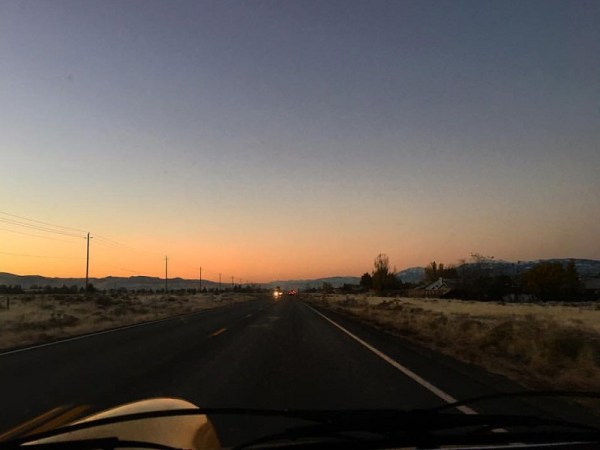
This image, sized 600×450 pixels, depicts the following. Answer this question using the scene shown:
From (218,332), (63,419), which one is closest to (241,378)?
(63,419)

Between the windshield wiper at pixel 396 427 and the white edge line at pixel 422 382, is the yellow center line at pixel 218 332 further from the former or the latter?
the windshield wiper at pixel 396 427

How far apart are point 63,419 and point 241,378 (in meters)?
4.09

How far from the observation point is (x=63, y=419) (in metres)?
7.37

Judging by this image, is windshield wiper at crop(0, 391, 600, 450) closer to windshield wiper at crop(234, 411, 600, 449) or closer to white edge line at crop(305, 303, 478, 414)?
windshield wiper at crop(234, 411, 600, 449)

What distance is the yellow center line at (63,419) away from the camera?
22.6 ft

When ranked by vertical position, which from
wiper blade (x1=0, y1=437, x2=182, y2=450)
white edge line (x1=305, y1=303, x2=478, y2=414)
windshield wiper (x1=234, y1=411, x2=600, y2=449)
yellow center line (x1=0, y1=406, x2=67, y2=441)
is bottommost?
white edge line (x1=305, y1=303, x2=478, y2=414)

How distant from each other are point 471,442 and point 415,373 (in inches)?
300

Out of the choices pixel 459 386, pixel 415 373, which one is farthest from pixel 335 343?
pixel 459 386

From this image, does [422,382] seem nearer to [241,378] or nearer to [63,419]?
[241,378]

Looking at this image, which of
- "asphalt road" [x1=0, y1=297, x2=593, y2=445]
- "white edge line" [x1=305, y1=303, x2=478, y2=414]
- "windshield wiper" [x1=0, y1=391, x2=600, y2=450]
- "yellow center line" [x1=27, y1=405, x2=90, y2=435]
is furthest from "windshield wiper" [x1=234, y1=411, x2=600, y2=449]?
"yellow center line" [x1=27, y1=405, x2=90, y2=435]

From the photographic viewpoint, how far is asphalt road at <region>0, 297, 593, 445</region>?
830 centimetres

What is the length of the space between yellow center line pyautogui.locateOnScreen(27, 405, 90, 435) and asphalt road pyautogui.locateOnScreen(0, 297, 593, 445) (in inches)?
1.1

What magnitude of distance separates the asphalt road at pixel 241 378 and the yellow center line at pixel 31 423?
0.22 ft

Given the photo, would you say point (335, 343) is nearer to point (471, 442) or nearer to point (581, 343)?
point (581, 343)
